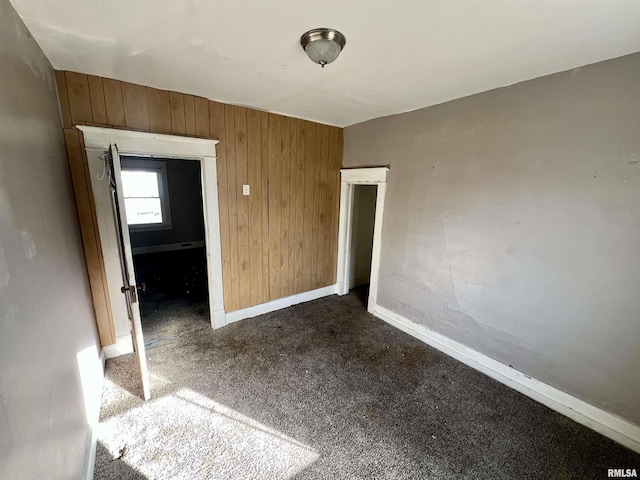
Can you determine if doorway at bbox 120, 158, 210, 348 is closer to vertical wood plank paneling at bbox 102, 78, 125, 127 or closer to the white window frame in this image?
the white window frame

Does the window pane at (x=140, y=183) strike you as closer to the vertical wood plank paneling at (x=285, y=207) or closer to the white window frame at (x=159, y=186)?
the white window frame at (x=159, y=186)

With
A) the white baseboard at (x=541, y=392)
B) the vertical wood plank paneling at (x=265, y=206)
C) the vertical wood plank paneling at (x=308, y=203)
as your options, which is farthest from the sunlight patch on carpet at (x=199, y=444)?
the vertical wood plank paneling at (x=308, y=203)

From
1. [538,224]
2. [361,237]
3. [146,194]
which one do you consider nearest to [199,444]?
[538,224]

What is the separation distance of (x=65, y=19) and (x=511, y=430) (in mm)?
3543

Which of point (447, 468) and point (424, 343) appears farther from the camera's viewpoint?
point (424, 343)

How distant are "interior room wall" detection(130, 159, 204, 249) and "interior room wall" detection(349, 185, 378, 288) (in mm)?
3468

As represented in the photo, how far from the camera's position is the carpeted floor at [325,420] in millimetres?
1506

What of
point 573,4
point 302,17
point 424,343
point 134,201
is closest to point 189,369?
point 424,343

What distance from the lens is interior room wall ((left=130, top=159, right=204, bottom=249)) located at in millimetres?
5688

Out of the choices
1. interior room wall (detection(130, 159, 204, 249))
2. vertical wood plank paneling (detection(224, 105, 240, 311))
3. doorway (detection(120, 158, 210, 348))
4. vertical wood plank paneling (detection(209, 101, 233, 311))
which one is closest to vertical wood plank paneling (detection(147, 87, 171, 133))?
vertical wood plank paneling (detection(209, 101, 233, 311))

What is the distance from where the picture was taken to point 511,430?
1752mm

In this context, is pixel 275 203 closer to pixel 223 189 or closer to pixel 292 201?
pixel 292 201

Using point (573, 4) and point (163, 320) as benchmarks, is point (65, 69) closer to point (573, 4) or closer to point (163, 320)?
point (163, 320)

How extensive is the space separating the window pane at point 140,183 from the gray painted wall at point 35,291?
4121mm
